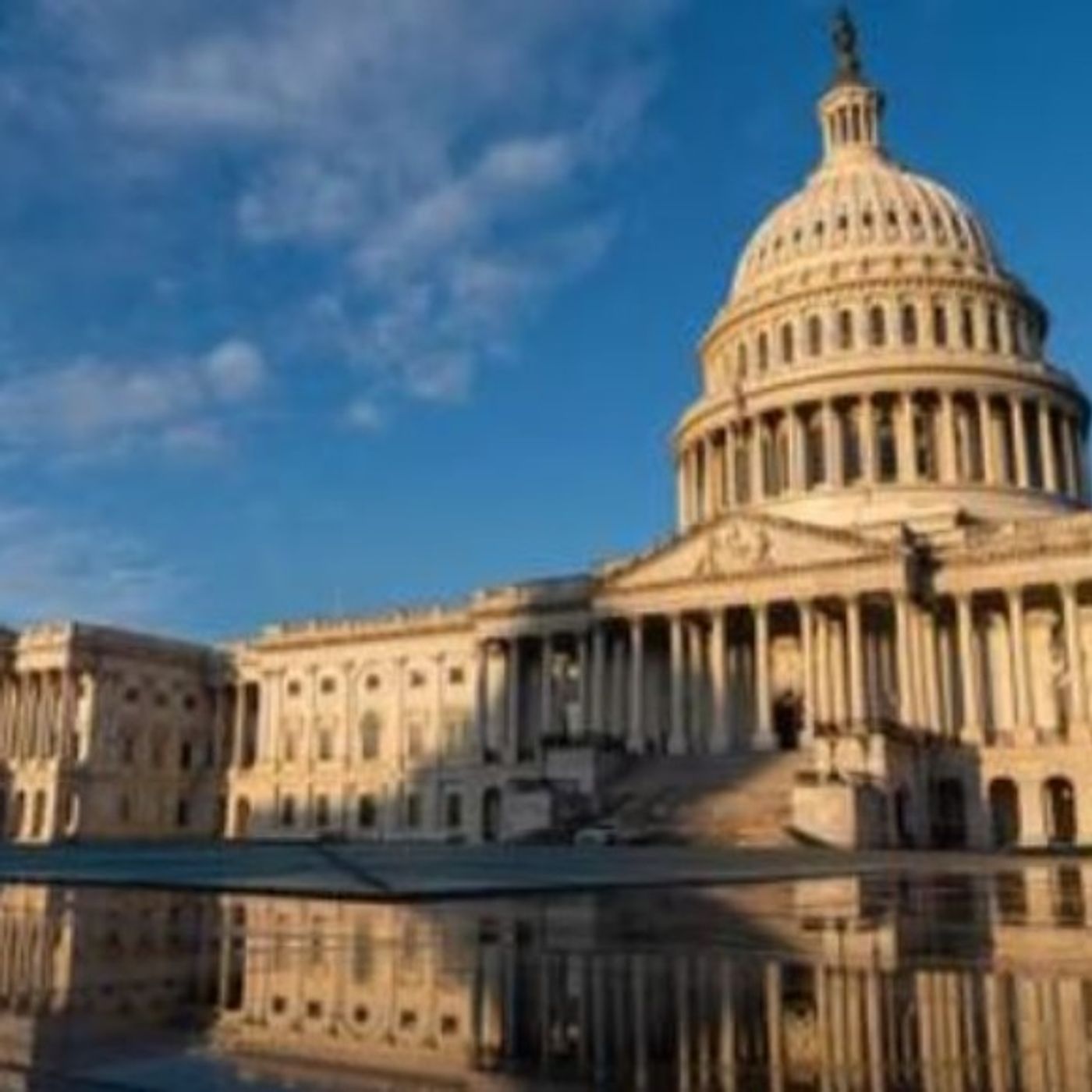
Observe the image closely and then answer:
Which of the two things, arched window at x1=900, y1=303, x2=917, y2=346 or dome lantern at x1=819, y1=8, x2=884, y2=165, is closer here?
arched window at x1=900, y1=303, x2=917, y2=346

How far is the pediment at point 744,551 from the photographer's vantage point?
74.4m

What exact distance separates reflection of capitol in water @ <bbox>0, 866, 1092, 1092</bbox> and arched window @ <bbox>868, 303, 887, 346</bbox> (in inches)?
3367

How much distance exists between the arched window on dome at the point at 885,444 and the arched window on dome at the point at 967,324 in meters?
9.25

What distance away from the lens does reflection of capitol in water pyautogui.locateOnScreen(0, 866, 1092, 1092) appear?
6.52m

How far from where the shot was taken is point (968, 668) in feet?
240

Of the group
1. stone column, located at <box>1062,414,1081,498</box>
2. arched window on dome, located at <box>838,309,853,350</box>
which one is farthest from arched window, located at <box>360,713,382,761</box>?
stone column, located at <box>1062,414,1081,498</box>

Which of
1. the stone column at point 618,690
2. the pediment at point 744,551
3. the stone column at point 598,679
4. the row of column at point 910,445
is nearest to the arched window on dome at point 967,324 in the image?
the row of column at point 910,445

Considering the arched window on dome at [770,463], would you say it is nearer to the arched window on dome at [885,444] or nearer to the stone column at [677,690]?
the arched window on dome at [885,444]

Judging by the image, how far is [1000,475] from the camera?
9019 centimetres

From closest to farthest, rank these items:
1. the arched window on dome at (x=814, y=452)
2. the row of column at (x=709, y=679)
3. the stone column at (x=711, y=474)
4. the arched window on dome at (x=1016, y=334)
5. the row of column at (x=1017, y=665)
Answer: the row of column at (x=1017, y=665)
the row of column at (x=709, y=679)
the arched window on dome at (x=814, y=452)
the stone column at (x=711, y=474)
the arched window on dome at (x=1016, y=334)

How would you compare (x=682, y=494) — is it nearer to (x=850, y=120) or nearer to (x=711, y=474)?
(x=711, y=474)

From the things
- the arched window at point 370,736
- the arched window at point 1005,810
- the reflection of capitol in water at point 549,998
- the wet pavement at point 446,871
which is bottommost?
the reflection of capitol in water at point 549,998

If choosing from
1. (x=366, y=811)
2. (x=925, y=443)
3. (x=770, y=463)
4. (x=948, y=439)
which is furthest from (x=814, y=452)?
(x=366, y=811)

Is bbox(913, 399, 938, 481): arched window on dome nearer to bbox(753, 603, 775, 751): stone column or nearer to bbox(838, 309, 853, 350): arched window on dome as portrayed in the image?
bbox(838, 309, 853, 350): arched window on dome
